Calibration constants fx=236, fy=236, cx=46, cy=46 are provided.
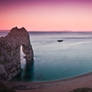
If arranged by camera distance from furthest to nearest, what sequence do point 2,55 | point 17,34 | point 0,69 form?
point 17,34, point 2,55, point 0,69

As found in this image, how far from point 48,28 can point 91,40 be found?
1.46m

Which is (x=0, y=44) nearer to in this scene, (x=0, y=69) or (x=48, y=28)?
(x=0, y=69)

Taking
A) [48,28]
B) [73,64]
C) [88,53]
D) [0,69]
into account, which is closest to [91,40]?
[88,53]

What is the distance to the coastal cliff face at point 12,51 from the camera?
22.8 ft

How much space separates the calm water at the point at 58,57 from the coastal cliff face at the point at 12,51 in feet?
0.71

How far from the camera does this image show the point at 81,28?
22.6ft

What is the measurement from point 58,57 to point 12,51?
1.50 meters

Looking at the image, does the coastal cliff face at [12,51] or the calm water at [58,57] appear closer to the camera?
the coastal cliff face at [12,51]

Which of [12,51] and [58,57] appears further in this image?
[58,57]

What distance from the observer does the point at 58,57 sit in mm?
7676

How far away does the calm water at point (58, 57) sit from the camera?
715 centimetres

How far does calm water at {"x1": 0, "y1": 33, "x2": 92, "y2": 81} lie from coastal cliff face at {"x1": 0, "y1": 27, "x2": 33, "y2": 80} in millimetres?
217

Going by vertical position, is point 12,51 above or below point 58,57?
above

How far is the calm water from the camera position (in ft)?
23.5
